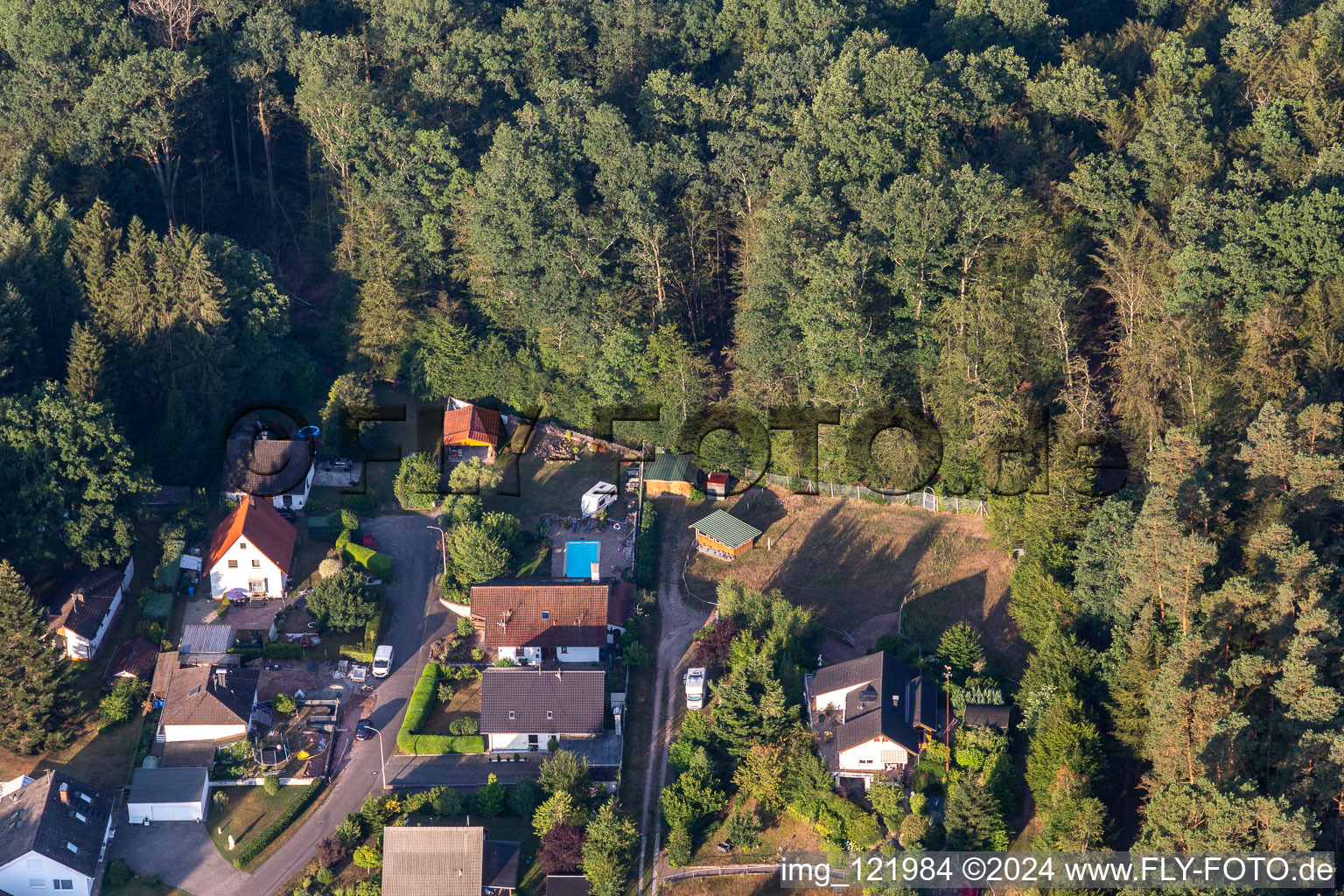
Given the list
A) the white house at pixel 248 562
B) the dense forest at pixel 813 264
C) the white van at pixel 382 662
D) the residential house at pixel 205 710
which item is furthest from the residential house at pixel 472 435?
the residential house at pixel 205 710

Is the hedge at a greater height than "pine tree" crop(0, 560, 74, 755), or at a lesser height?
lesser

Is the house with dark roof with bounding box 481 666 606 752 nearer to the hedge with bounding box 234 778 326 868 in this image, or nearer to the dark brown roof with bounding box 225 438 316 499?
the hedge with bounding box 234 778 326 868

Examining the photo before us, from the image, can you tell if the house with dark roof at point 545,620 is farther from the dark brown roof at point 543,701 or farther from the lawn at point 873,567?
the lawn at point 873,567

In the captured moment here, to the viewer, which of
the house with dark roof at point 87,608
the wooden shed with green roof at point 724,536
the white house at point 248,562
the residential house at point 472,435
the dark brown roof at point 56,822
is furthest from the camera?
the residential house at point 472,435

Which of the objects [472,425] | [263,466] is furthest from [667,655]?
[263,466]

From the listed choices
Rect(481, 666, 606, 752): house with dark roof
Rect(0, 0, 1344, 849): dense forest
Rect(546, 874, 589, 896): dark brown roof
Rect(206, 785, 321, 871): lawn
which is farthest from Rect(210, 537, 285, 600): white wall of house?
Rect(546, 874, 589, 896): dark brown roof

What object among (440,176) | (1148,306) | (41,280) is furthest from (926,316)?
(41,280)
